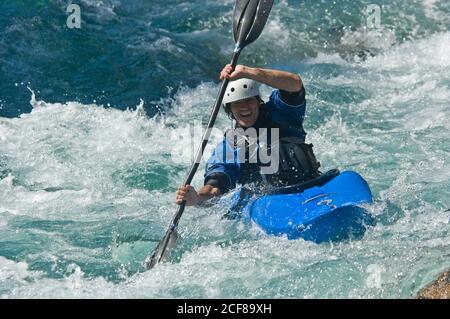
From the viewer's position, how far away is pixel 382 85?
32.7 ft

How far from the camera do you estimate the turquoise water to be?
5.59 meters

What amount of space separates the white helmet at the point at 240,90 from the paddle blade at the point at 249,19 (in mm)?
664

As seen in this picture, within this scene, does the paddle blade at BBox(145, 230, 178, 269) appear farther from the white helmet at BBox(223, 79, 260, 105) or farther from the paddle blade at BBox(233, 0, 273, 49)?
the paddle blade at BBox(233, 0, 273, 49)

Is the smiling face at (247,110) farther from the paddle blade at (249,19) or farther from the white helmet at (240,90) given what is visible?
the paddle blade at (249,19)

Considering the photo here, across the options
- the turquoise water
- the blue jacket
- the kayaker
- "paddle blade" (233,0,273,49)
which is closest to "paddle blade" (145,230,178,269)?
the turquoise water

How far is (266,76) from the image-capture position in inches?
229

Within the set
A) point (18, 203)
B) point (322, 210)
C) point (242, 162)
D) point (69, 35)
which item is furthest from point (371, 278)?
point (69, 35)

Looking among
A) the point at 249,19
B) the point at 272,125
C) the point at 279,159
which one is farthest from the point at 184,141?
the point at 279,159

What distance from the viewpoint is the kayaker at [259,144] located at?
20.2 ft

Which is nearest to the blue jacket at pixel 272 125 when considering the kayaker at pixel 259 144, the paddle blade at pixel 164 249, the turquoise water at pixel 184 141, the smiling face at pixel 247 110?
the kayaker at pixel 259 144

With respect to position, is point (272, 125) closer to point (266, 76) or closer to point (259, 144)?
point (259, 144)

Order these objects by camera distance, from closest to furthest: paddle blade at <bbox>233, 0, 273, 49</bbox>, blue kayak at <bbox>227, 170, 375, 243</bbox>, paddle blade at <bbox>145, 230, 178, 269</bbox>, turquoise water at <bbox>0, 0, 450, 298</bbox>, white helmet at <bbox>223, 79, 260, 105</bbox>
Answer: turquoise water at <bbox>0, 0, 450, 298</bbox>
blue kayak at <bbox>227, 170, 375, 243</bbox>
paddle blade at <bbox>145, 230, 178, 269</bbox>
white helmet at <bbox>223, 79, 260, 105</bbox>
paddle blade at <bbox>233, 0, 273, 49</bbox>
